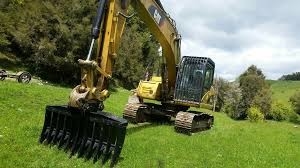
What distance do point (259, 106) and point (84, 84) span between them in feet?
192

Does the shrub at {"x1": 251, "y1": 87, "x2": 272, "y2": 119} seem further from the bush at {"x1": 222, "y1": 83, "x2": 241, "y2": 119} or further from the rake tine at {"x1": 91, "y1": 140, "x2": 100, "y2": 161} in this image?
the rake tine at {"x1": 91, "y1": 140, "x2": 100, "y2": 161}

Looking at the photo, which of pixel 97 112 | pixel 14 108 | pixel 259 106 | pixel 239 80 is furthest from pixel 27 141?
pixel 239 80

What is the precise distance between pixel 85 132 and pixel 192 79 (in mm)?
8549

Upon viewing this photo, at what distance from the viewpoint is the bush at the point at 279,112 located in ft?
233

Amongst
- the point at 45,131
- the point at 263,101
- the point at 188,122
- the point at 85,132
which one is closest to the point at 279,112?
the point at 263,101

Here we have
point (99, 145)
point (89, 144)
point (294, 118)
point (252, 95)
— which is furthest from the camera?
point (294, 118)

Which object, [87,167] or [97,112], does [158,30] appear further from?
[87,167]

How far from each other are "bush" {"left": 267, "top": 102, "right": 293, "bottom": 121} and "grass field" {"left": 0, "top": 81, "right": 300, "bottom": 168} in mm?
52896

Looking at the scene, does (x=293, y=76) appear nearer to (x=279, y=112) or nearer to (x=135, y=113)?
(x=279, y=112)

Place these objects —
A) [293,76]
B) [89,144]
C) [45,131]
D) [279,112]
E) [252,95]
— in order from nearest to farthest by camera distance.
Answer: [89,144], [45,131], [252,95], [279,112], [293,76]

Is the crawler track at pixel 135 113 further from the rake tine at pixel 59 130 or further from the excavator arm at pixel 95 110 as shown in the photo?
the rake tine at pixel 59 130

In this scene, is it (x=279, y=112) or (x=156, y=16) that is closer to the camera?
(x=156, y=16)

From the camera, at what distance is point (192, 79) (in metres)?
18.9

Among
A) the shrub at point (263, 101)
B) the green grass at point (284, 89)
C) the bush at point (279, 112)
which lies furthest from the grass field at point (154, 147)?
the green grass at point (284, 89)
